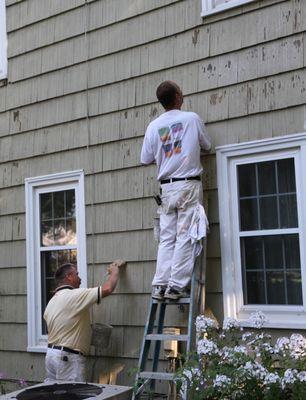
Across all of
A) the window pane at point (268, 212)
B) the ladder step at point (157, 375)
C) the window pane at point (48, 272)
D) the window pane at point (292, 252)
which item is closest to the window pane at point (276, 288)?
the window pane at point (292, 252)

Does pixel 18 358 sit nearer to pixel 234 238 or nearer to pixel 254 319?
pixel 234 238

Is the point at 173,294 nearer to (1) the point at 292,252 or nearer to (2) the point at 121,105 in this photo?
(1) the point at 292,252

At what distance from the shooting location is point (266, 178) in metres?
5.32

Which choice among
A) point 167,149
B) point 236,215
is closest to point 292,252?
point 236,215

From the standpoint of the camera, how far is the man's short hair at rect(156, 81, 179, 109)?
539cm

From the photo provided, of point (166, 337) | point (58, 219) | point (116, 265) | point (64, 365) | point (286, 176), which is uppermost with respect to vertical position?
point (286, 176)

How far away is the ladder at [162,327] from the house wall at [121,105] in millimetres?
200

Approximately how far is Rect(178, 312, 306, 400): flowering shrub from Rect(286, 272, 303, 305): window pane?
0.63 metres

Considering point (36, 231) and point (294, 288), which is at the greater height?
point (36, 231)

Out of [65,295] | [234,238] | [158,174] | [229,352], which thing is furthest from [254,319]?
[65,295]

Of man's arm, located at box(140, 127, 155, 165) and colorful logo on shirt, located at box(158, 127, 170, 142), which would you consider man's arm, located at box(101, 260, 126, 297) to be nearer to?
man's arm, located at box(140, 127, 155, 165)

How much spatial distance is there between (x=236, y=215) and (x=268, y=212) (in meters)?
0.25

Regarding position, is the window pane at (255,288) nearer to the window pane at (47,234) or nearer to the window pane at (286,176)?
the window pane at (286,176)

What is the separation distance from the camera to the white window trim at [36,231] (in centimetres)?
655
